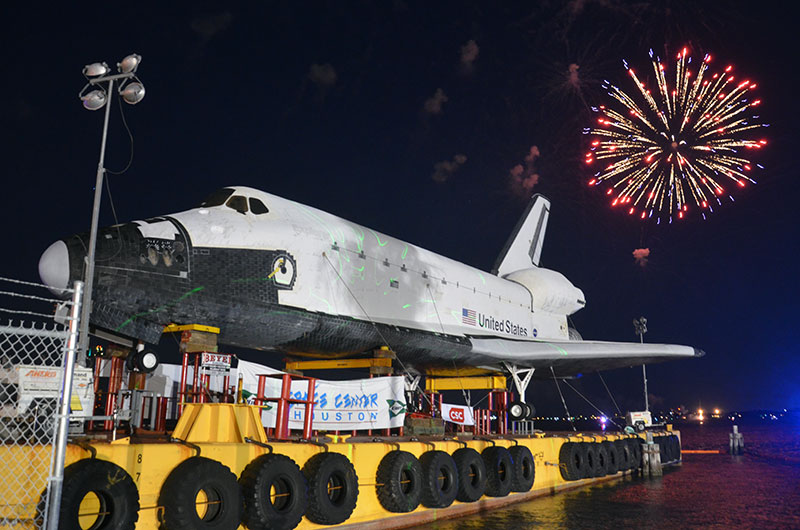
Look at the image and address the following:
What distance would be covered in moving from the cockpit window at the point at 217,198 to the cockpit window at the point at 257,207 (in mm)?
356

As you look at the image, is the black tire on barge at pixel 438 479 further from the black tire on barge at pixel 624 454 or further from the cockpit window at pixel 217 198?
the black tire on barge at pixel 624 454

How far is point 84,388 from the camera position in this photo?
5.45 metres

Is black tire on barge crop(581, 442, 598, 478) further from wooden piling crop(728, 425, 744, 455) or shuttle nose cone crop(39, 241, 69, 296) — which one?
wooden piling crop(728, 425, 744, 455)

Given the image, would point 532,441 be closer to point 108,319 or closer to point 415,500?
point 415,500

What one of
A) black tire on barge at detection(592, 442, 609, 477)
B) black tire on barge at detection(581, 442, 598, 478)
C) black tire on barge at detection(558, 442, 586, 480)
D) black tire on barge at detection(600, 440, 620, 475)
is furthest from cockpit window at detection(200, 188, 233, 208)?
black tire on barge at detection(600, 440, 620, 475)

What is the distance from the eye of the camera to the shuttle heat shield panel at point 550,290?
51.8 feet

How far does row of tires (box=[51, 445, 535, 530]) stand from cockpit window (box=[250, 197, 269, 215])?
3.97 meters

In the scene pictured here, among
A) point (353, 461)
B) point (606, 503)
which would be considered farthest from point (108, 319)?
point (606, 503)

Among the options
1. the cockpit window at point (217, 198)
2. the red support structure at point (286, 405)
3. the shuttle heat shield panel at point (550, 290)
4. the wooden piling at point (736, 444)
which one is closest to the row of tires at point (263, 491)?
the red support structure at point (286, 405)

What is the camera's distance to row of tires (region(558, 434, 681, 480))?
11.7 metres

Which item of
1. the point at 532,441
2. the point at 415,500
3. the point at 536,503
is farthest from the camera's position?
the point at 532,441

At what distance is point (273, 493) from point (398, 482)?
6.32 ft

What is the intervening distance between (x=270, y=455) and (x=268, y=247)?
3.58m

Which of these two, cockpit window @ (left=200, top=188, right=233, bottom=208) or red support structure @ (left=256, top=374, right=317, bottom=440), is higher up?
cockpit window @ (left=200, top=188, right=233, bottom=208)
